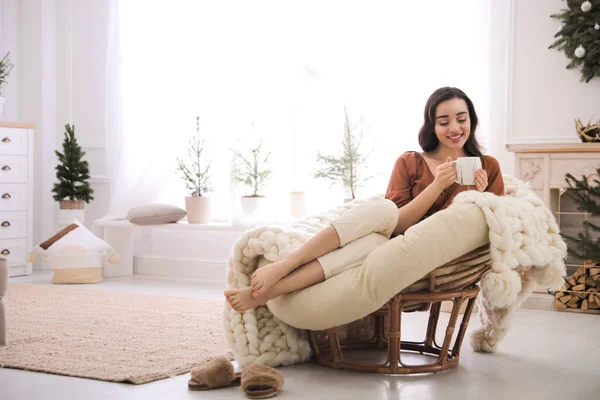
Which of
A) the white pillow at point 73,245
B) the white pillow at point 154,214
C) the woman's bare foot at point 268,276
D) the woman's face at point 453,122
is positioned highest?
the woman's face at point 453,122

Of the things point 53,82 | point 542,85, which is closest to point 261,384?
point 542,85

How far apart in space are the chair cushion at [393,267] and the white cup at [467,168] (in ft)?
0.53

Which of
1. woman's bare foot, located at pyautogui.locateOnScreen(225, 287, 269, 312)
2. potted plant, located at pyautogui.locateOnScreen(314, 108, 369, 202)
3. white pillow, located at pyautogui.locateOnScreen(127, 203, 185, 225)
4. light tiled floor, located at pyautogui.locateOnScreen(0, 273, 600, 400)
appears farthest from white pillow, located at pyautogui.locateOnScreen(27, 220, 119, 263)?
woman's bare foot, located at pyautogui.locateOnScreen(225, 287, 269, 312)

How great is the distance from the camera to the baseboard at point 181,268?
213 inches

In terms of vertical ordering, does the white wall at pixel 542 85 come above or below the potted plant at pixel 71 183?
above

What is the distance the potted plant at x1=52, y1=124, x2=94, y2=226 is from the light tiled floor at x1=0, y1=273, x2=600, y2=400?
3139 millimetres

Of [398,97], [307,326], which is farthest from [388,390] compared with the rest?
[398,97]

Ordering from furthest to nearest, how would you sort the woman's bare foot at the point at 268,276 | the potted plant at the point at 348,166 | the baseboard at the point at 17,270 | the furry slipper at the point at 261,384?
1. the baseboard at the point at 17,270
2. the potted plant at the point at 348,166
3. the woman's bare foot at the point at 268,276
4. the furry slipper at the point at 261,384

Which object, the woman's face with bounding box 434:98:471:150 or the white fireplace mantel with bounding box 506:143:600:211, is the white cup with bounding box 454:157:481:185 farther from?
the white fireplace mantel with bounding box 506:143:600:211

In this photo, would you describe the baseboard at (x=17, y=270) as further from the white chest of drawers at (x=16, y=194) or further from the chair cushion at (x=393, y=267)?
the chair cushion at (x=393, y=267)

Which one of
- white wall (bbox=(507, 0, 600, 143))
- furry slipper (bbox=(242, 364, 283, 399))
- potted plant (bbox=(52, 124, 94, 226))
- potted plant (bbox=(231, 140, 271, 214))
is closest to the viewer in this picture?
furry slipper (bbox=(242, 364, 283, 399))

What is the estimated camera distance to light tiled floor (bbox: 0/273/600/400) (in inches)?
90.5

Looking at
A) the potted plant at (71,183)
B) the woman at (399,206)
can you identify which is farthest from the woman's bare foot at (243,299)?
the potted plant at (71,183)

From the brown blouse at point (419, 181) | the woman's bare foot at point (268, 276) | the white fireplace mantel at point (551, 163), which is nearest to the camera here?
the woman's bare foot at point (268, 276)
